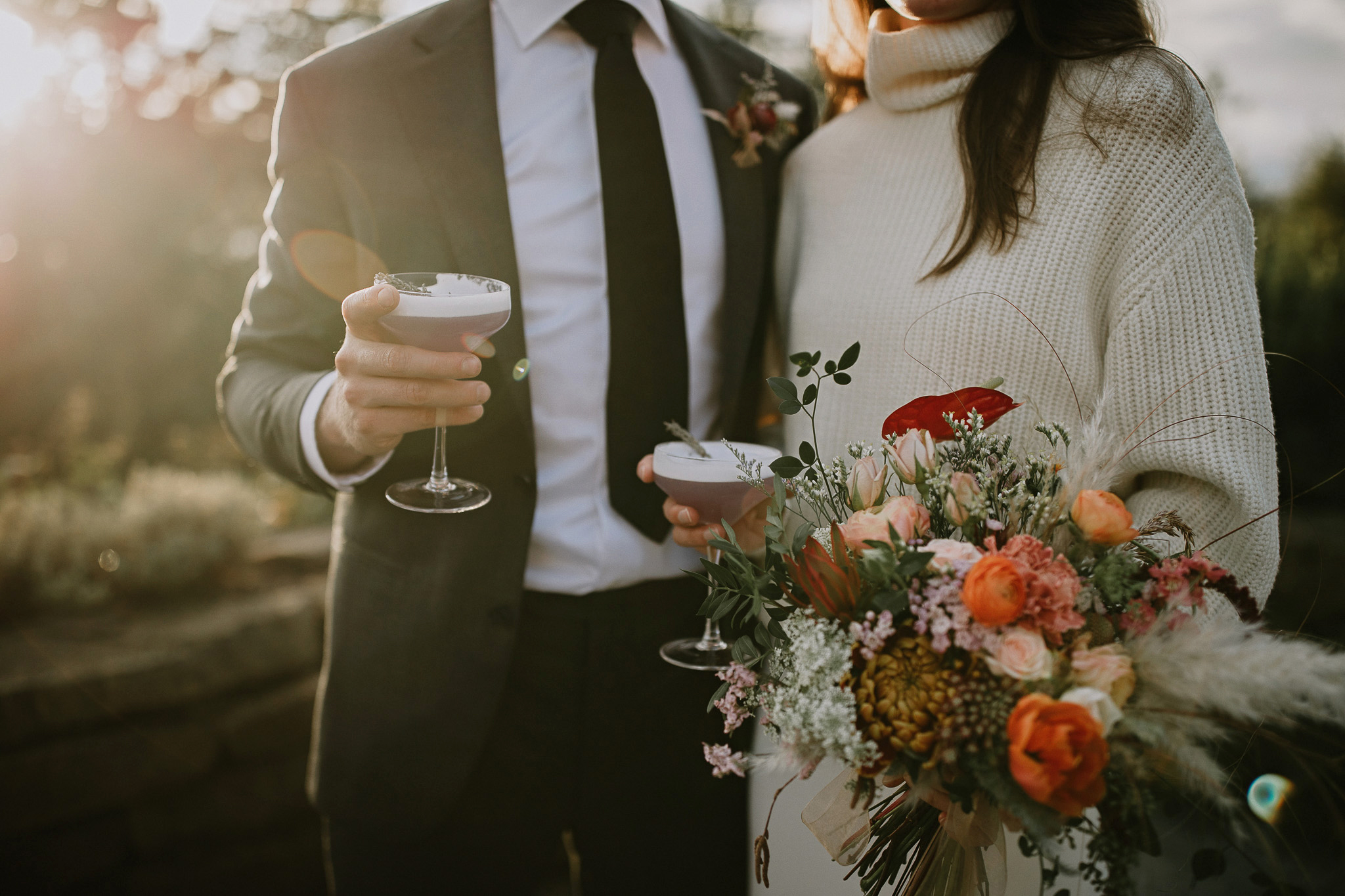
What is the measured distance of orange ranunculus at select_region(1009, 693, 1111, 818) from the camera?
82cm

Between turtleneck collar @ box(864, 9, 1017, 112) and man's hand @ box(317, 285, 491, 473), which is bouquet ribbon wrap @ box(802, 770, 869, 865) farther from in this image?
turtleneck collar @ box(864, 9, 1017, 112)

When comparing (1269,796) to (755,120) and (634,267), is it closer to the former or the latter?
(634,267)

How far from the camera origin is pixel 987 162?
1499mm

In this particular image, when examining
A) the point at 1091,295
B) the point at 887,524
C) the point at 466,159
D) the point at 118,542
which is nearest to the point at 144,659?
the point at 118,542

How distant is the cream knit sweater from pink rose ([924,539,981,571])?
0.40 meters

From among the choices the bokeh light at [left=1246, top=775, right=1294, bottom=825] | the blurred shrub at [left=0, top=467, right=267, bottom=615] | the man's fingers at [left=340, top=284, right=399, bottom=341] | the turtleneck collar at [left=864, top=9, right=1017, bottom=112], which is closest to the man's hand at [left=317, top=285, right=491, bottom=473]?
the man's fingers at [left=340, top=284, right=399, bottom=341]

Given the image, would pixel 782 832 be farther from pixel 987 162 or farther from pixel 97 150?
pixel 97 150

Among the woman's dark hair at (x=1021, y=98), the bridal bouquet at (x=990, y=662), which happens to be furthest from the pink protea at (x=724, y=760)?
the woman's dark hair at (x=1021, y=98)

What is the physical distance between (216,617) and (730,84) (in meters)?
2.77

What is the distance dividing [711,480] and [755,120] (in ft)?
3.13

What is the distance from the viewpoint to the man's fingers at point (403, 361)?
1367mm

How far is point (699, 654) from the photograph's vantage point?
175 cm

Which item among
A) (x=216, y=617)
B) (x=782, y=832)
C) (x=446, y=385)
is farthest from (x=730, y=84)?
(x=216, y=617)

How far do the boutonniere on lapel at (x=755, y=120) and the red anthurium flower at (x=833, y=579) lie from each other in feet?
3.87
